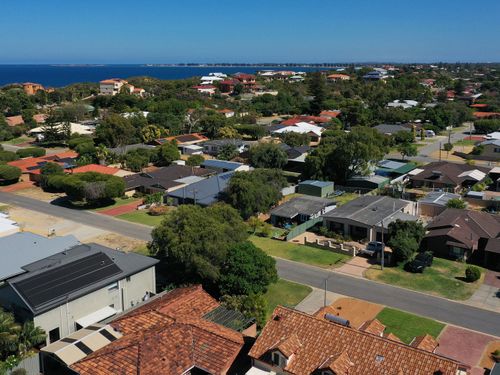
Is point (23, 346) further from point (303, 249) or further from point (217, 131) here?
point (217, 131)

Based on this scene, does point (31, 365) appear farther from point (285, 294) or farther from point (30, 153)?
point (30, 153)

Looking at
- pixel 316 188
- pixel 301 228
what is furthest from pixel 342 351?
pixel 316 188

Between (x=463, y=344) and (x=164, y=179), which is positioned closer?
(x=463, y=344)

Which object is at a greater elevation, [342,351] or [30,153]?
[342,351]

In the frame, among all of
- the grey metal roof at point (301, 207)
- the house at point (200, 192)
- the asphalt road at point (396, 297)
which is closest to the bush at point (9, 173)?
the house at point (200, 192)

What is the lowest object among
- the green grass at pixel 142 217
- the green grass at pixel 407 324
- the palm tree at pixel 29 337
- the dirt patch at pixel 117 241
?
the dirt patch at pixel 117 241

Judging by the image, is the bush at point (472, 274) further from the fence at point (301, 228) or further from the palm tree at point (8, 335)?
the palm tree at point (8, 335)

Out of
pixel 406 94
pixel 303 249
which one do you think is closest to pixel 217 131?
pixel 303 249
